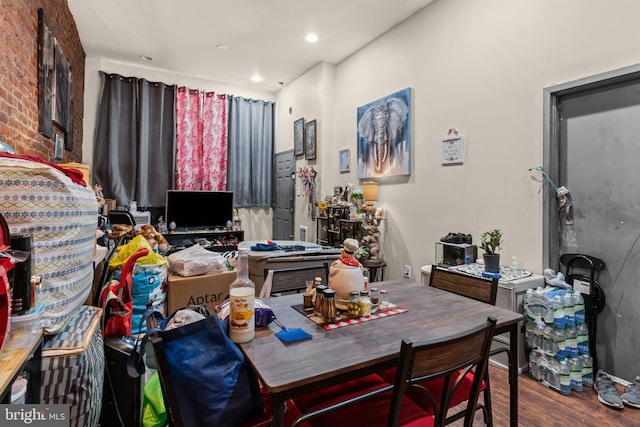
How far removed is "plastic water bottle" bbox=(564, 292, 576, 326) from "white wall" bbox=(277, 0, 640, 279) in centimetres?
37

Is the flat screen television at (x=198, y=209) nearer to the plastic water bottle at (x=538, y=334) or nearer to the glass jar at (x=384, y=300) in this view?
the glass jar at (x=384, y=300)

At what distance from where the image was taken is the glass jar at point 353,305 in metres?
1.38

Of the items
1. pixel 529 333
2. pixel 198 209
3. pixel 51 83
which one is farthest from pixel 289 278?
pixel 198 209

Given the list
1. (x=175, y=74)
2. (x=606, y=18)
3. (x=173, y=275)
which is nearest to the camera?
(x=606, y=18)

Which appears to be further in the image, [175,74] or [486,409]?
[175,74]

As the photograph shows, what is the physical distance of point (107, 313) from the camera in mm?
1527

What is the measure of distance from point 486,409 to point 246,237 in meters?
4.93

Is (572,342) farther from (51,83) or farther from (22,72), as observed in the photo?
(51,83)

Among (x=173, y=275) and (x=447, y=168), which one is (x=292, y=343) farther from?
(x=447, y=168)

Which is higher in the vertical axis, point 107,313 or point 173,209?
point 173,209

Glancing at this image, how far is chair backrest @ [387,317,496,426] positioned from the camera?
93 cm

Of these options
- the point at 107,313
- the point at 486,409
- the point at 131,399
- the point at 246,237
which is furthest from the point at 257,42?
the point at 486,409

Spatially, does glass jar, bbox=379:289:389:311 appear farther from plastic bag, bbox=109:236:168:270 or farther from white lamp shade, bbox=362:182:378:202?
white lamp shade, bbox=362:182:378:202

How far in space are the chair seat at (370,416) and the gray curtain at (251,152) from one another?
15.7ft
